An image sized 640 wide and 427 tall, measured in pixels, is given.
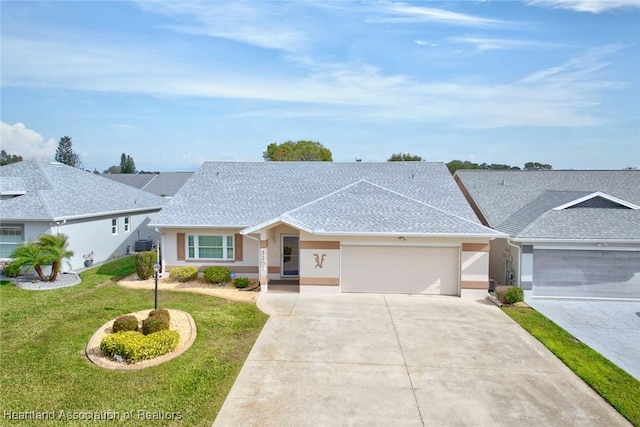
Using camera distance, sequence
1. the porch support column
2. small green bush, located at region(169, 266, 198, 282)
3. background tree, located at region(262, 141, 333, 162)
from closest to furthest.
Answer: the porch support column → small green bush, located at region(169, 266, 198, 282) → background tree, located at region(262, 141, 333, 162)

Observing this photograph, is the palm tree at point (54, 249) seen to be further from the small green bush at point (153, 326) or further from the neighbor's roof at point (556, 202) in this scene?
the neighbor's roof at point (556, 202)

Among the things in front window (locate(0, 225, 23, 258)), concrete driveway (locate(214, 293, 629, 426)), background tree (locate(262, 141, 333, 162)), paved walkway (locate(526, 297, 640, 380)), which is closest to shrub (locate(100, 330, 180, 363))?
concrete driveway (locate(214, 293, 629, 426))

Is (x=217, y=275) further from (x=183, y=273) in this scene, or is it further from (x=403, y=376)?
(x=403, y=376)

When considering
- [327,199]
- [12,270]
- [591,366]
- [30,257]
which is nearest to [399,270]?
[327,199]

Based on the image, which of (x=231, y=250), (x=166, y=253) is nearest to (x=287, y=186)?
(x=231, y=250)

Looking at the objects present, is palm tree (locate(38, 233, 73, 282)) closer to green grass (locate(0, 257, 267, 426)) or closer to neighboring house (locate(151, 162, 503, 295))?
green grass (locate(0, 257, 267, 426))

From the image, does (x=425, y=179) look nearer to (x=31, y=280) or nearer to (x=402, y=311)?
(x=402, y=311)
